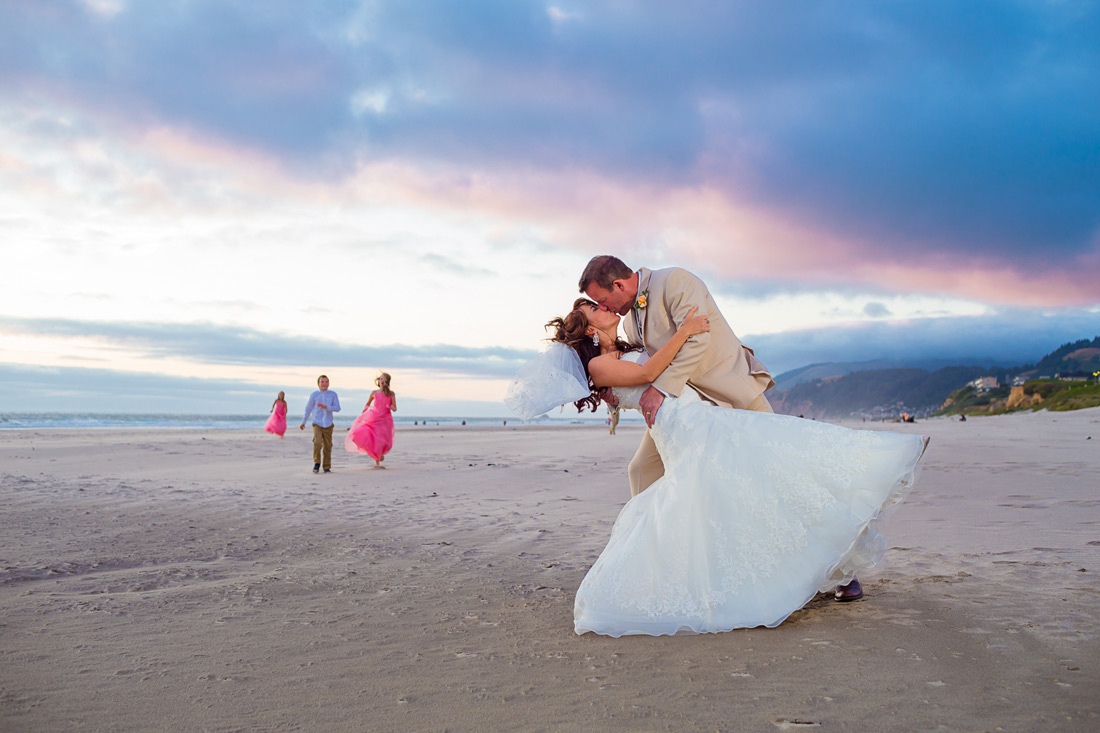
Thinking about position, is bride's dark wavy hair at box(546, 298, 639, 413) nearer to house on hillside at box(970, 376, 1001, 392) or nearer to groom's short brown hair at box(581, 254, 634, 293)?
groom's short brown hair at box(581, 254, 634, 293)

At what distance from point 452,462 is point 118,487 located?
712 cm

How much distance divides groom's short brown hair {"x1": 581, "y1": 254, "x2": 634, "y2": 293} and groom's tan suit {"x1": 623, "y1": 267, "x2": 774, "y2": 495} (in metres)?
0.17

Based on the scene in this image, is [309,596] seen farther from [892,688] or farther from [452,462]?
[452,462]

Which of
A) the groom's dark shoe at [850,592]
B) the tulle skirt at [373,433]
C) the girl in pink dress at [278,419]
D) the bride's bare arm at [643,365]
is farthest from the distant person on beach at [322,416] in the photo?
the girl in pink dress at [278,419]

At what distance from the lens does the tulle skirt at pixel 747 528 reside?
364 centimetres

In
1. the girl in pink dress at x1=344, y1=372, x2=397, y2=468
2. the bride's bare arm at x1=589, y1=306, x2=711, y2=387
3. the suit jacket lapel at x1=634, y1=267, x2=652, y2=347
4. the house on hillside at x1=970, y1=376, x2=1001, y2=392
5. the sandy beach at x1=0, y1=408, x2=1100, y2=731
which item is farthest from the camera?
the house on hillside at x1=970, y1=376, x2=1001, y2=392

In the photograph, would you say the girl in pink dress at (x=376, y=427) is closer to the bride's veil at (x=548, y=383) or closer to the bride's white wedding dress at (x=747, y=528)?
the bride's veil at (x=548, y=383)

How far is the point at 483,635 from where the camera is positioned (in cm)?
380

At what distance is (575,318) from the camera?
14.7 feet

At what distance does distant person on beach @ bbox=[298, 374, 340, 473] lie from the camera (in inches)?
565

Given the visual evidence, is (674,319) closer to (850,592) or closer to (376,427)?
(850,592)

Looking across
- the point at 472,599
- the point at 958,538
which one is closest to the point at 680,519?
the point at 472,599

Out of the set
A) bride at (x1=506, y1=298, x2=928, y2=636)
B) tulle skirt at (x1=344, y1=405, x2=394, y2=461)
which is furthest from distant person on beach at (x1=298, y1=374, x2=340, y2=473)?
bride at (x1=506, y1=298, x2=928, y2=636)

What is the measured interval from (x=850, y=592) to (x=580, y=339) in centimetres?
231
